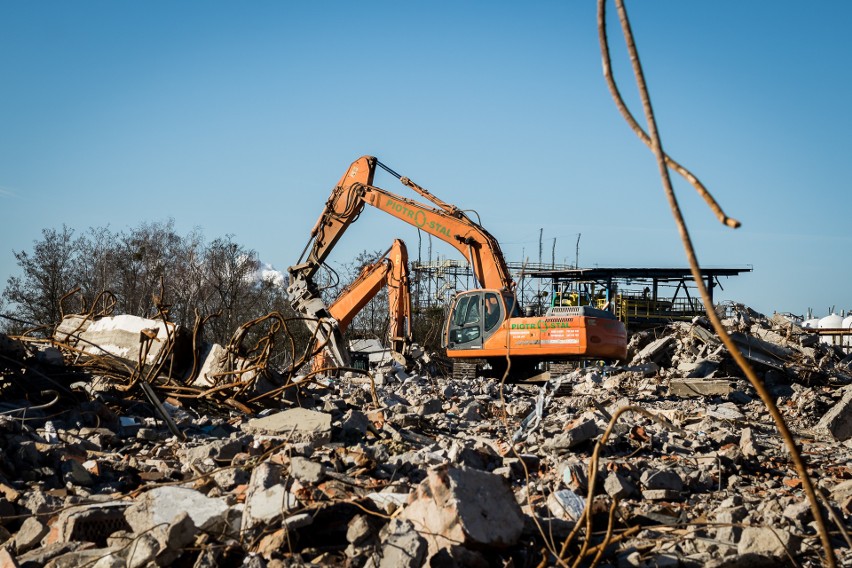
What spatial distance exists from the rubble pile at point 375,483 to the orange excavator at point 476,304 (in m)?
4.76

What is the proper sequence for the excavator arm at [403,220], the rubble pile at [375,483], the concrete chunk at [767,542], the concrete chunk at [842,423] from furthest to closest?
the excavator arm at [403,220] → the concrete chunk at [842,423] → the concrete chunk at [767,542] → the rubble pile at [375,483]

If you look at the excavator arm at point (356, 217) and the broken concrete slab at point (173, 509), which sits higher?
the excavator arm at point (356, 217)

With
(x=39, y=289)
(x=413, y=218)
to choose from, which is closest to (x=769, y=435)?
(x=413, y=218)

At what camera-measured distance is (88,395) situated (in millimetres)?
7102

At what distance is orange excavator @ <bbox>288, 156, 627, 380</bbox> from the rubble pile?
4.76 meters

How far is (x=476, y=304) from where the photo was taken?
16031 mm

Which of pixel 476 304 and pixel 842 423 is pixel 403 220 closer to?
pixel 476 304

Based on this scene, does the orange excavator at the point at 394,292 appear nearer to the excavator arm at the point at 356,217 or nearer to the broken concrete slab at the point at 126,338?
the excavator arm at the point at 356,217

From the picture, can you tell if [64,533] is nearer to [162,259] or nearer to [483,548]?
[483,548]

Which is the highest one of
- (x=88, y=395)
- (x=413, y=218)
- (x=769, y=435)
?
(x=413, y=218)

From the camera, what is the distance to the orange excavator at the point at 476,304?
1527 cm

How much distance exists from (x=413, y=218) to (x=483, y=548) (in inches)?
576

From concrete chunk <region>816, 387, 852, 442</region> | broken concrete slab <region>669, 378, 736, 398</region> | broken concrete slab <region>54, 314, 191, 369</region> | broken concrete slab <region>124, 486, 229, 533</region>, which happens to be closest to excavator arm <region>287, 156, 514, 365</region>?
broken concrete slab <region>669, 378, 736, 398</region>

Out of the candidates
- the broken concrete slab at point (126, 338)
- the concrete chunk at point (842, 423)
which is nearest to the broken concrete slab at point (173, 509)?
the broken concrete slab at point (126, 338)
